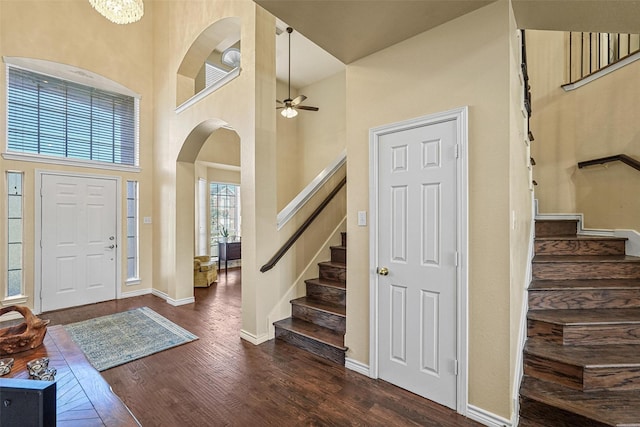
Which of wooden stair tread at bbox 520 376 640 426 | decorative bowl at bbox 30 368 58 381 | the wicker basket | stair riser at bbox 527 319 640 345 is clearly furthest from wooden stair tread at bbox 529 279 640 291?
the wicker basket

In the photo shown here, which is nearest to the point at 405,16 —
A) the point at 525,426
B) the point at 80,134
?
the point at 525,426

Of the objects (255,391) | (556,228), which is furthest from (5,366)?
(556,228)

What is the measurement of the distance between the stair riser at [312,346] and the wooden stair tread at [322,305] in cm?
34

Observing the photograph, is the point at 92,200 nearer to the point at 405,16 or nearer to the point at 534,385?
the point at 405,16

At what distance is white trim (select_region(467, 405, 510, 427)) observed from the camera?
1900 millimetres

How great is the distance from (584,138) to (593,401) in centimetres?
322

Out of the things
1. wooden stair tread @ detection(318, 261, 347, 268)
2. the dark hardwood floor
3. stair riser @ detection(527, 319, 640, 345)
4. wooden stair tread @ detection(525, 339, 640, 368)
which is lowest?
the dark hardwood floor

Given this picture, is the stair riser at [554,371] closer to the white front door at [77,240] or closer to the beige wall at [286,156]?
the white front door at [77,240]

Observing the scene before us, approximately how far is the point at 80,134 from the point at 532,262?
6.28m

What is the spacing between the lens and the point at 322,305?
134 inches

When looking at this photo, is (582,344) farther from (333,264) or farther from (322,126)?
(322,126)

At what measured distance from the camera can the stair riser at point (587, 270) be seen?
2.66m

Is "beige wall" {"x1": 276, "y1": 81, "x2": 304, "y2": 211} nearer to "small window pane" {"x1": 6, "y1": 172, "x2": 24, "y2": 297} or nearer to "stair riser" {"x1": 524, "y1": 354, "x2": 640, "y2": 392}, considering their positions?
"small window pane" {"x1": 6, "y1": 172, "x2": 24, "y2": 297}

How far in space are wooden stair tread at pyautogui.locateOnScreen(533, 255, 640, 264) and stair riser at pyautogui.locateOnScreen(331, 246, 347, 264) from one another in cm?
196
